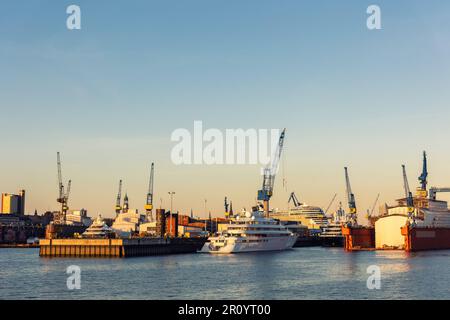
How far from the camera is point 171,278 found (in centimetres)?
8150

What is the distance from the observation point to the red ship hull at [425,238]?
535 ft

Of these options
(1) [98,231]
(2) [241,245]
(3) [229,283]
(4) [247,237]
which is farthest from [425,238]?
(3) [229,283]

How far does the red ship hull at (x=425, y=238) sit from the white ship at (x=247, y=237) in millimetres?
38004

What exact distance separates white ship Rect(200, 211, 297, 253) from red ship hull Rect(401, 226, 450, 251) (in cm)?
3800

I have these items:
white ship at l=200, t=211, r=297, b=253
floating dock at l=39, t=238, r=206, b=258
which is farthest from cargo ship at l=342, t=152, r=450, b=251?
floating dock at l=39, t=238, r=206, b=258

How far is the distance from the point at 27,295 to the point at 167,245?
106725mm

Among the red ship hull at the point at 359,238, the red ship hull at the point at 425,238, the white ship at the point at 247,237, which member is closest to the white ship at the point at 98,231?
the white ship at the point at 247,237

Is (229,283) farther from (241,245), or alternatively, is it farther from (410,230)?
(410,230)

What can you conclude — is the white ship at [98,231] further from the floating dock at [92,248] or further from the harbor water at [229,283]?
the harbor water at [229,283]

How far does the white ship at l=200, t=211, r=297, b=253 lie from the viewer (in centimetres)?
15775

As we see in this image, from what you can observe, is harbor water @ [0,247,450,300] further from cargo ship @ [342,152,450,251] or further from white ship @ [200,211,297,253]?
cargo ship @ [342,152,450,251]
